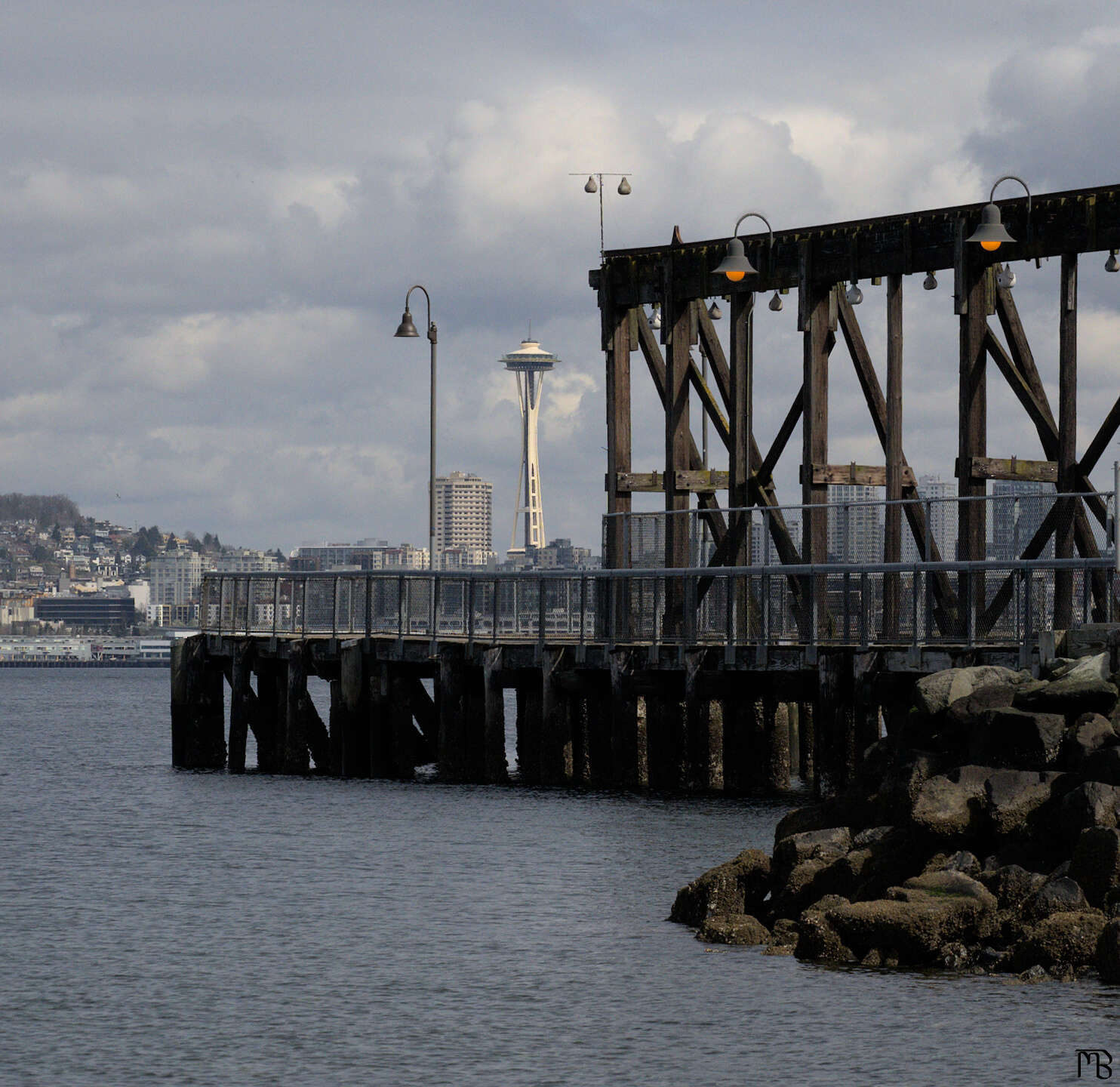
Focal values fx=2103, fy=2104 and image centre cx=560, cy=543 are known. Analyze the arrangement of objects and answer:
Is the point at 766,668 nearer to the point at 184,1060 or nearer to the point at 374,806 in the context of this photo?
the point at 374,806

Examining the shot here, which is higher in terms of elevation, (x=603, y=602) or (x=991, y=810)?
(x=603, y=602)

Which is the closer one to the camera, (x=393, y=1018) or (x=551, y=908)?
(x=393, y=1018)

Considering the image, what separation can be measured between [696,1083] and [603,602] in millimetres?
21682

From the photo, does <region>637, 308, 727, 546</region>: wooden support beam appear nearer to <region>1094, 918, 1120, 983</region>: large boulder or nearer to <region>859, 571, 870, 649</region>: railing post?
<region>859, 571, 870, 649</region>: railing post

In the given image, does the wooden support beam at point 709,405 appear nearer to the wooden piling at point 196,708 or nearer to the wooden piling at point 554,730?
the wooden piling at point 554,730

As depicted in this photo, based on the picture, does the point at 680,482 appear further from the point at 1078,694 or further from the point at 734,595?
the point at 1078,694

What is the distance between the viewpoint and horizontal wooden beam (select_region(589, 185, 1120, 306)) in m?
35.2

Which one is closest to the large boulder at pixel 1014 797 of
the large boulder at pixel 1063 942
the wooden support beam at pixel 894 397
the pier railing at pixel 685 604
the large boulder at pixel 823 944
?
the large boulder at pixel 1063 942

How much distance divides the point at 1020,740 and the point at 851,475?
640 inches

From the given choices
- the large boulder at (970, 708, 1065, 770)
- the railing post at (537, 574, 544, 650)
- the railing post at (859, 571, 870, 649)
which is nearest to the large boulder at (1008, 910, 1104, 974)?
the large boulder at (970, 708, 1065, 770)

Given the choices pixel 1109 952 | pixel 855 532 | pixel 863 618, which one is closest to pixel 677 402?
pixel 855 532

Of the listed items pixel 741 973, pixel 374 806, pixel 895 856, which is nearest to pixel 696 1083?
pixel 741 973

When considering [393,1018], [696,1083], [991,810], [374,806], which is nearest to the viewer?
[696,1083]

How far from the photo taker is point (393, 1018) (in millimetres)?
19906
